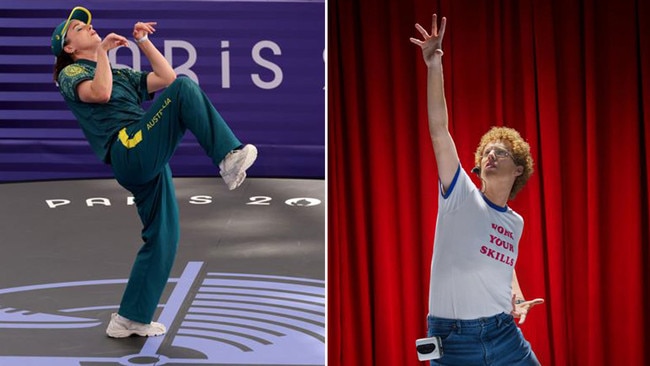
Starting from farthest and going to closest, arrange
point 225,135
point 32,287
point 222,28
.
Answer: point 222,28 → point 32,287 → point 225,135

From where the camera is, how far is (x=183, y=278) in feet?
16.6

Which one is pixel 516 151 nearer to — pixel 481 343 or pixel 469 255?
pixel 469 255

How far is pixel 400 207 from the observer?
5066 mm

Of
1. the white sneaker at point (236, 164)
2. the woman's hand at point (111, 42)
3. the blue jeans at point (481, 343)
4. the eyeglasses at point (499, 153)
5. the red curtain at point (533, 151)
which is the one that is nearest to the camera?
the blue jeans at point (481, 343)

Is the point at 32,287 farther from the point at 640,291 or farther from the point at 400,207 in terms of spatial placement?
the point at 640,291

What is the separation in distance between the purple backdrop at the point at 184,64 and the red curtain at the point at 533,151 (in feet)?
8.00

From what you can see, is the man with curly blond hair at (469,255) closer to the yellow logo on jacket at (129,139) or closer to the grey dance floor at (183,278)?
the grey dance floor at (183,278)

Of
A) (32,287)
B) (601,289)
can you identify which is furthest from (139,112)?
(601,289)

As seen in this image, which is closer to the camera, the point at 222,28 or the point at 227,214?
the point at 227,214

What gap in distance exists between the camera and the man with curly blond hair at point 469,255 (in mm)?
3264

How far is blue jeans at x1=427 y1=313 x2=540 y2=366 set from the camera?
3.26 meters

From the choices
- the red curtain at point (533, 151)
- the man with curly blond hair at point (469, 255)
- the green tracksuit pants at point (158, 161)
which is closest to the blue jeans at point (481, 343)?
the man with curly blond hair at point (469, 255)

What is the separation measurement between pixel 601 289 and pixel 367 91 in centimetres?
145

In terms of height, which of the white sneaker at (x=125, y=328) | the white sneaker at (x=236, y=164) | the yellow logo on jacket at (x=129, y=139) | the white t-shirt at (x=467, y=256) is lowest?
the white sneaker at (x=125, y=328)
